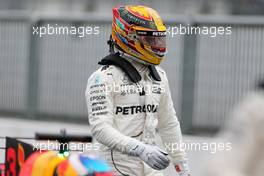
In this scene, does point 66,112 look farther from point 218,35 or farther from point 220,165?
point 220,165

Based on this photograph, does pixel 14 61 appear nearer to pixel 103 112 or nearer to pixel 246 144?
pixel 103 112

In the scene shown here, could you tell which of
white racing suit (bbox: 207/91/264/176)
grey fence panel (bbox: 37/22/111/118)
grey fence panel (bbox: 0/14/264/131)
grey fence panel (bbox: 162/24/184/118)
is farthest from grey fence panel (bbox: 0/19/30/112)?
white racing suit (bbox: 207/91/264/176)

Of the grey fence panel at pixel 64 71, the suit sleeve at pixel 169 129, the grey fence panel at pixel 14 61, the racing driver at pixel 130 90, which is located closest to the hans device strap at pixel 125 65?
the racing driver at pixel 130 90

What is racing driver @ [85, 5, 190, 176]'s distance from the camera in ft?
14.3

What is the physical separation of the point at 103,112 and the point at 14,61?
20.3 ft

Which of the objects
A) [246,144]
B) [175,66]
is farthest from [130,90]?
[175,66]

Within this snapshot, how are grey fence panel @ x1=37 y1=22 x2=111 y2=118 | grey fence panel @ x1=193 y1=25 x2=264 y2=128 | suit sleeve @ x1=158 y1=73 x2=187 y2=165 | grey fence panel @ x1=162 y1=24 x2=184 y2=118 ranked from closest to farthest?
1. suit sleeve @ x1=158 y1=73 x2=187 y2=165
2. grey fence panel @ x1=193 y1=25 x2=264 y2=128
3. grey fence panel @ x1=162 y1=24 x2=184 y2=118
4. grey fence panel @ x1=37 y1=22 x2=111 y2=118

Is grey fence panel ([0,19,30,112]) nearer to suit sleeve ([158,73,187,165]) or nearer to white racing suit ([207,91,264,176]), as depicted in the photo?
suit sleeve ([158,73,187,165])

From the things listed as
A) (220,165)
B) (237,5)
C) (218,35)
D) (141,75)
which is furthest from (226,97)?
(220,165)

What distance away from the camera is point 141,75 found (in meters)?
4.54

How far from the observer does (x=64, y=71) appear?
33.4 feet

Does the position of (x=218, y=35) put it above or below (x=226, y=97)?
above

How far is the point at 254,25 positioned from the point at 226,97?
2.71ft

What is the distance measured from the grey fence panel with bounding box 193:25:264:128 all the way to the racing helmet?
4.16 metres
